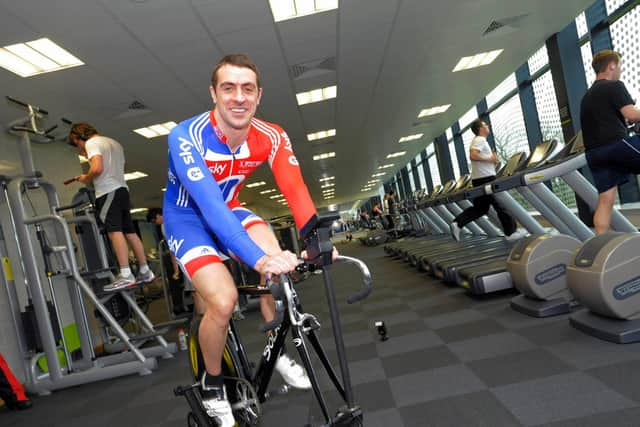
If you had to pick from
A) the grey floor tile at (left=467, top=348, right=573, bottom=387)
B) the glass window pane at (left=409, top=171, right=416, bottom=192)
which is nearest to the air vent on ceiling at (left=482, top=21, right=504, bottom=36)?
the grey floor tile at (left=467, top=348, right=573, bottom=387)

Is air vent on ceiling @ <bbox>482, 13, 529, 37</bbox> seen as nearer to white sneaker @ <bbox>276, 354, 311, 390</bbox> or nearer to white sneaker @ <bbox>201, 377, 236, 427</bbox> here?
white sneaker @ <bbox>276, 354, 311, 390</bbox>

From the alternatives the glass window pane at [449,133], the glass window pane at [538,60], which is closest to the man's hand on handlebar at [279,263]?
the glass window pane at [538,60]

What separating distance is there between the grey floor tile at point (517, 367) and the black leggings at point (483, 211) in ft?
10.4

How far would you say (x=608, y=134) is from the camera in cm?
281

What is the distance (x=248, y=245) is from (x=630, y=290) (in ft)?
6.05

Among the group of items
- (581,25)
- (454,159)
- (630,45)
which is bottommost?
(454,159)

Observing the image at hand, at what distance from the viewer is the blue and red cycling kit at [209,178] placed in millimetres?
1444

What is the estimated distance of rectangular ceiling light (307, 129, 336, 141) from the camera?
9.98m

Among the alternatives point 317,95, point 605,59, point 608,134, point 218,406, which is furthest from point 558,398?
point 317,95

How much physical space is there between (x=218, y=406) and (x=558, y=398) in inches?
49.7

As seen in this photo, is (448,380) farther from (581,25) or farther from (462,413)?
A: (581,25)

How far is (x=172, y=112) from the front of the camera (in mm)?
6543

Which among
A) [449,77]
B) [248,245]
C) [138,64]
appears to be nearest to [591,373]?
[248,245]

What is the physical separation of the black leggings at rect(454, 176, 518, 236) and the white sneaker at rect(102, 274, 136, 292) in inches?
146
